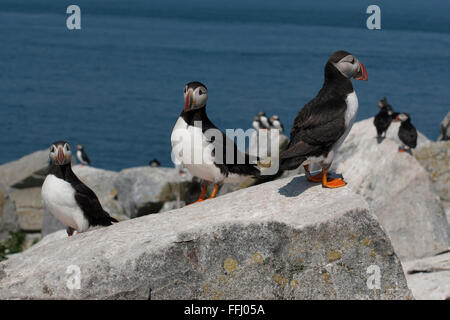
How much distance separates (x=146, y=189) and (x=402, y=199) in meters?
8.12

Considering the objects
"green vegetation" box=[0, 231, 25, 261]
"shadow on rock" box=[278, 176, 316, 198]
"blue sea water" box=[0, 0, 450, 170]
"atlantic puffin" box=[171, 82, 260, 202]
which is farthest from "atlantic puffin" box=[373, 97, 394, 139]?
"blue sea water" box=[0, 0, 450, 170]

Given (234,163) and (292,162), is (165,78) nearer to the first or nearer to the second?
(234,163)

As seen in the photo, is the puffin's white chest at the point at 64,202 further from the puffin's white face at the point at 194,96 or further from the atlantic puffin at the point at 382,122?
the atlantic puffin at the point at 382,122

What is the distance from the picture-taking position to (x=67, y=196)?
7809 millimetres

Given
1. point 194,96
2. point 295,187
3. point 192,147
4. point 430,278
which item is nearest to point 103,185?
point 192,147

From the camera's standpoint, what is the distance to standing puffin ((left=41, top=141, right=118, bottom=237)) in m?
7.81

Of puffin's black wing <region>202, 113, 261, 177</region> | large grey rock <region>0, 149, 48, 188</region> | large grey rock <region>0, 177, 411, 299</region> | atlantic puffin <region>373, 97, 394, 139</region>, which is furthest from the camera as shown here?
large grey rock <region>0, 149, 48, 188</region>

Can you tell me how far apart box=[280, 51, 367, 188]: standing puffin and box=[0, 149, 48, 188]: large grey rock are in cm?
1463

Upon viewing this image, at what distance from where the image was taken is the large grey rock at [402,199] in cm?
1180

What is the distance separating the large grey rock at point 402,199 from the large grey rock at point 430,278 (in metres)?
2.60

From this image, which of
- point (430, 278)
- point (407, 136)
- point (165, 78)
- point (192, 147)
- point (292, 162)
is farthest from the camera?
point (165, 78)

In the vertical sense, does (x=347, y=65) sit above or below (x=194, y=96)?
above

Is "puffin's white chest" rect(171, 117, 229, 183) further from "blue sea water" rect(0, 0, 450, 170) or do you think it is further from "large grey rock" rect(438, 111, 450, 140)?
"blue sea water" rect(0, 0, 450, 170)

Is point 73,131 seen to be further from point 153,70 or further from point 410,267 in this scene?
point 410,267
